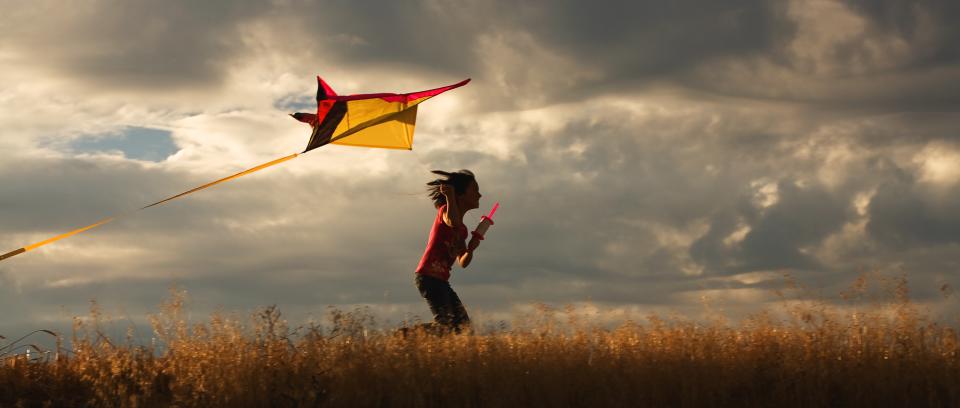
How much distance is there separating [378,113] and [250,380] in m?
4.07

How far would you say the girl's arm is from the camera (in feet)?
32.7

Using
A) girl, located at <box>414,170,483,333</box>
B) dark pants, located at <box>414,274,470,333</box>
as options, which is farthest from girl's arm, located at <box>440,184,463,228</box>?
dark pants, located at <box>414,274,470,333</box>

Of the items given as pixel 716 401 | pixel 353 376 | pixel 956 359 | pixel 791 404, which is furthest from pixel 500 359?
pixel 956 359

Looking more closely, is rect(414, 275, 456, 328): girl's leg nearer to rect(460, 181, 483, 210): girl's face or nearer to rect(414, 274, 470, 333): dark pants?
rect(414, 274, 470, 333): dark pants

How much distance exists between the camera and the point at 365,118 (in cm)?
1138

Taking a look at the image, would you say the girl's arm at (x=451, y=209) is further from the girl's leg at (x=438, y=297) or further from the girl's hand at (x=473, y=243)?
the girl's leg at (x=438, y=297)

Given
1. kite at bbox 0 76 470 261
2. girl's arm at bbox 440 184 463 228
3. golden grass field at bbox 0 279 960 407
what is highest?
kite at bbox 0 76 470 261

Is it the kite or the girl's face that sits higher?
the kite

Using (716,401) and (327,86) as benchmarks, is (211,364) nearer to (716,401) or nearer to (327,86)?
(327,86)

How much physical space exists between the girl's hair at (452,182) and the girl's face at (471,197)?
0.14 ft

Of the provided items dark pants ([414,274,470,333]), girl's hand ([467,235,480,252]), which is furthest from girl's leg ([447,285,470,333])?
girl's hand ([467,235,480,252])

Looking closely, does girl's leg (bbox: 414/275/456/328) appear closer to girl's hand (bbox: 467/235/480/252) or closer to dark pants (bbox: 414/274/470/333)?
dark pants (bbox: 414/274/470/333)

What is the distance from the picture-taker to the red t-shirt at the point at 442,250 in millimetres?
9938

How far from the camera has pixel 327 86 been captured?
433 inches
